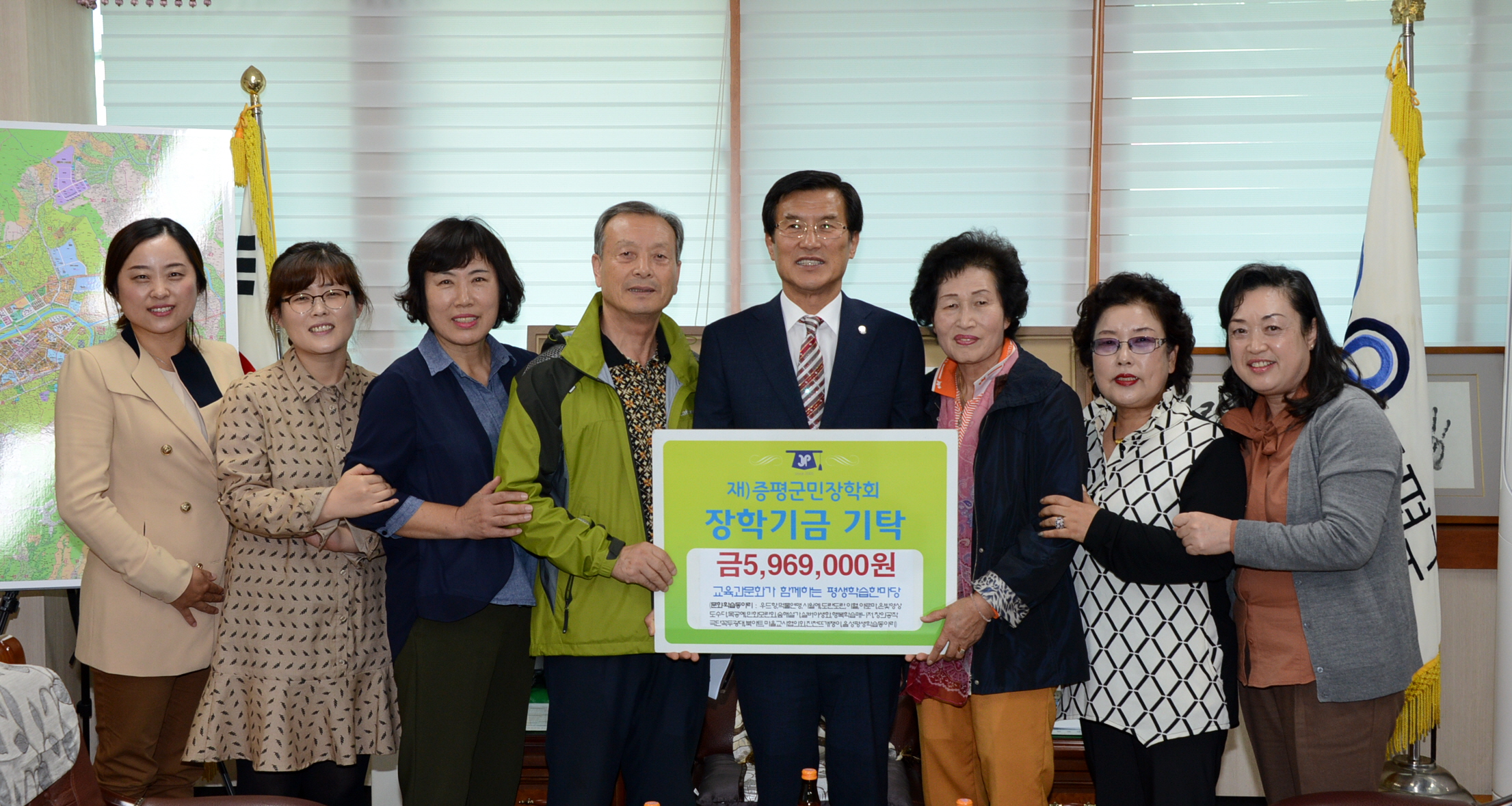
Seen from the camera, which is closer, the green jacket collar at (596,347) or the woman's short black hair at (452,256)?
the green jacket collar at (596,347)

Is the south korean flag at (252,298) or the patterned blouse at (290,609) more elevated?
the south korean flag at (252,298)

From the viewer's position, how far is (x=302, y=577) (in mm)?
2316

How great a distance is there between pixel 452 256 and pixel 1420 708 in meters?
3.23

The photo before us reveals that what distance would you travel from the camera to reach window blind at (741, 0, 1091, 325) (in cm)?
419

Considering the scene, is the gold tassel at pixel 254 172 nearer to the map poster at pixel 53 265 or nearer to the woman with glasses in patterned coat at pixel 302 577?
the map poster at pixel 53 265

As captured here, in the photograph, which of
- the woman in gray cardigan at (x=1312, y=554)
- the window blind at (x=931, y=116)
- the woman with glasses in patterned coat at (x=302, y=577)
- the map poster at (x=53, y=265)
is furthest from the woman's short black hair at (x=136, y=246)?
the woman in gray cardigan at (x=1312, y=554)

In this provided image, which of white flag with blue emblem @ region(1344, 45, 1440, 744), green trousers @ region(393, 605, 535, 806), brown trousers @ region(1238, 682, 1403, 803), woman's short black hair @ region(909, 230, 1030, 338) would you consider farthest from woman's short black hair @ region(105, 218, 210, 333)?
white flag with blue emblem @ region(1344, 45, 1440, 744)

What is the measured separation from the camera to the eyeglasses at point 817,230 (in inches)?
91.3

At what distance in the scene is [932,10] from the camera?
165 inches

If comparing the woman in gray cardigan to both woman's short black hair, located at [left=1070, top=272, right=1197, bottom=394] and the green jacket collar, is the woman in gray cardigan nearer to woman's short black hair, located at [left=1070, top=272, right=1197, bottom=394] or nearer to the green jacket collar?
woman's short black hair, located at [left=1070, top=272, right=1197, bottom=394]

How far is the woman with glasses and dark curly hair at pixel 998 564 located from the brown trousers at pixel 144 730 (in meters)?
1.91

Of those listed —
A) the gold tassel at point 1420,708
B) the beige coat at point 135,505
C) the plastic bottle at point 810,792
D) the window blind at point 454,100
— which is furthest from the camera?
the window blind at point 454,100

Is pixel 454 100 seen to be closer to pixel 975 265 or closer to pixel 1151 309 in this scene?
pixel 975 265

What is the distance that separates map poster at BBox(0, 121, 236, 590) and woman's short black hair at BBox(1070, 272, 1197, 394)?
2732 millimetres
